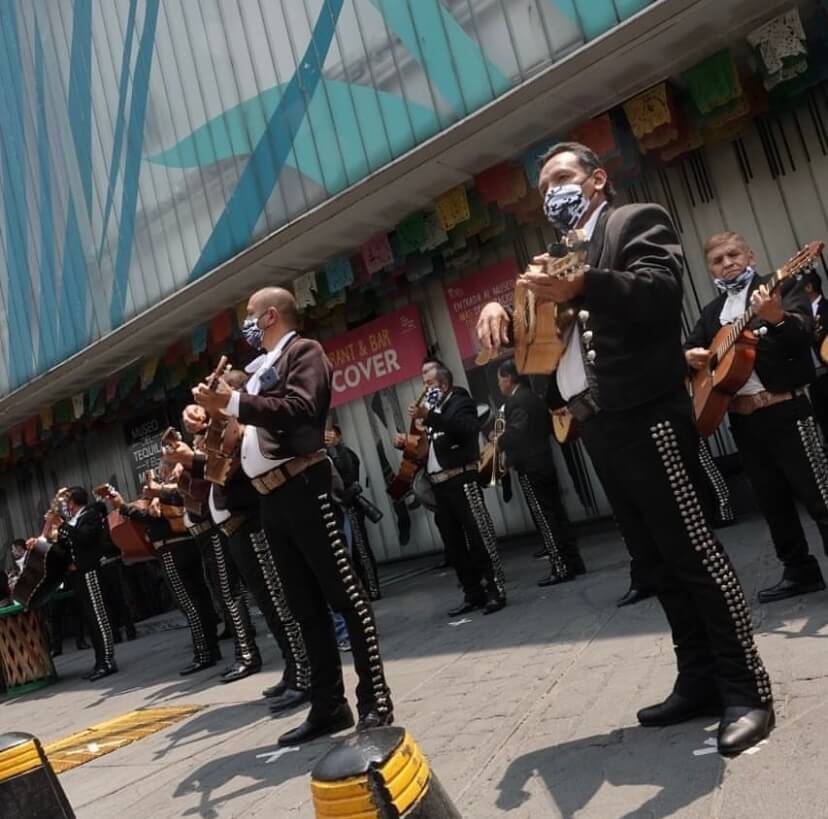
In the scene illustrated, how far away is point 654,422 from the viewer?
9.32 feet

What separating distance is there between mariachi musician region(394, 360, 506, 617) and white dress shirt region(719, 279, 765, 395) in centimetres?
226

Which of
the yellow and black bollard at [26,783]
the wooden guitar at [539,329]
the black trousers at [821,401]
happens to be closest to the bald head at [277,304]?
the wooden guitar at [539,329]

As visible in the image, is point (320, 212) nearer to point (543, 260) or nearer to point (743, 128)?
point (743, 128)

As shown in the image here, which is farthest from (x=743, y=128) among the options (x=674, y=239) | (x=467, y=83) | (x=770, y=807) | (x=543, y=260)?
(x=770, y=807)

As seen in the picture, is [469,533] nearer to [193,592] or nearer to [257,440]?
[193,592]

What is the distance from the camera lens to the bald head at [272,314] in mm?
4160

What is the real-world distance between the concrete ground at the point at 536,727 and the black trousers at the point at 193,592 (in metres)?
0.29

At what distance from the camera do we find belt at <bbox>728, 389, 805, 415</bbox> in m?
4.39

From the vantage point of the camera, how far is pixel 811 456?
4324mm

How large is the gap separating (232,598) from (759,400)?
3.98 metres

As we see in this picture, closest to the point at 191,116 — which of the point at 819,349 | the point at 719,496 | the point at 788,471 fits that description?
the point at 719,496

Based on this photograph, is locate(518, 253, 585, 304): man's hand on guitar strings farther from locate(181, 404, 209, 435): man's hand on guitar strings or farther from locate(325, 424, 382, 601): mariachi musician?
locate(325, 424, 382, 601): mariachi musician

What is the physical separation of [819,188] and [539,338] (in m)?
5.31

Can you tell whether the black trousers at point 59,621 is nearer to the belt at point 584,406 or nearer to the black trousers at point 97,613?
the black trousers at point 97,613
